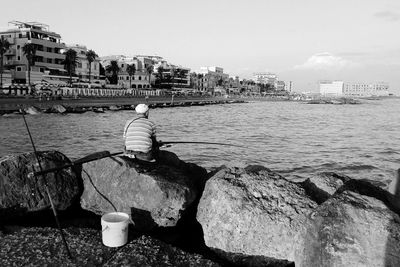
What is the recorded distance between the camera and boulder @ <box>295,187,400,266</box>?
157 inches

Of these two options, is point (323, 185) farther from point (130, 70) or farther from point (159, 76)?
point (159, 76)

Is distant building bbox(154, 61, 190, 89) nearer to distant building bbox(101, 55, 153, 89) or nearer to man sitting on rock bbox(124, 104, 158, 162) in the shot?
distant building bbox(101, 55, 153, 89)

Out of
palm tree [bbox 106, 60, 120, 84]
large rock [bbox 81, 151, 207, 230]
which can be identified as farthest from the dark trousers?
palm tree [bbox 106, 60, 120, 84]

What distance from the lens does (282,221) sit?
531cm

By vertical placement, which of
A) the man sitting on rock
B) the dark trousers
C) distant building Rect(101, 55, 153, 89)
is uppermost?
distant building Rect(101, 55, 153, 89)

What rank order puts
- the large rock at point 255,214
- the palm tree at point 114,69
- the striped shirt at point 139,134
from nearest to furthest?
the large rock at point 255,214 → the striped shirt at point 139,134 → the palm tree at point 114,69

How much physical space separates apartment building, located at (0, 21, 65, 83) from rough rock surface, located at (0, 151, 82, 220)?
6877 centimetres

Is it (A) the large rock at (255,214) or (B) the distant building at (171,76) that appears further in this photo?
(B) the distant building at (171,76)

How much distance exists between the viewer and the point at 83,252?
486cm

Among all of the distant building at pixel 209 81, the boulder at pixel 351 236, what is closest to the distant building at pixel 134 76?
the distant building at pixel 209 81

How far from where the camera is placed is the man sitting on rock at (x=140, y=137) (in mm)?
7117

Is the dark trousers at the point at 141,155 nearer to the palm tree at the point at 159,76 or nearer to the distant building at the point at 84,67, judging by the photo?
the distant building at the point at 84,67

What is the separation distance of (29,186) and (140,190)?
1.99m

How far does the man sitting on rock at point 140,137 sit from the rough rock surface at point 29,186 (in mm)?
1204
